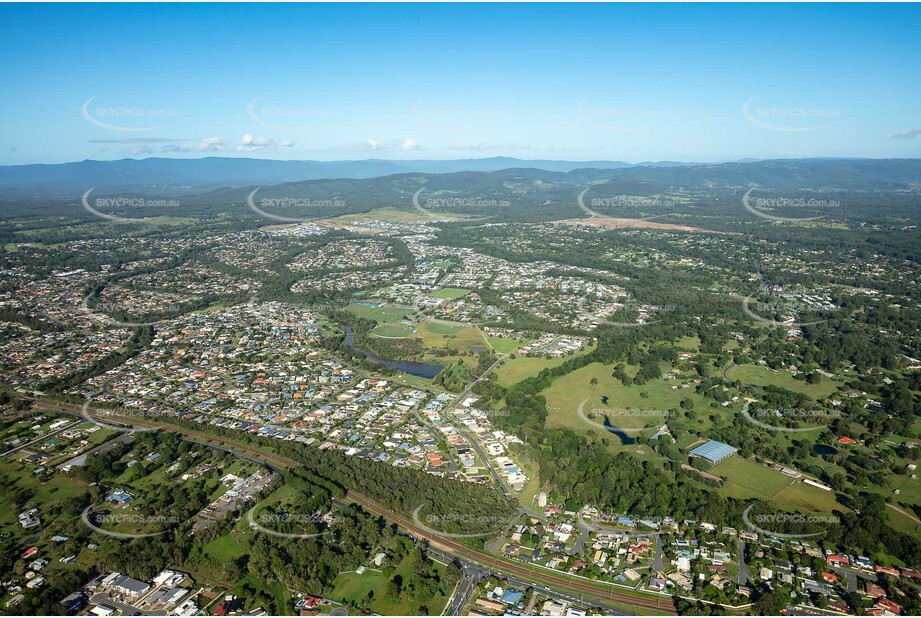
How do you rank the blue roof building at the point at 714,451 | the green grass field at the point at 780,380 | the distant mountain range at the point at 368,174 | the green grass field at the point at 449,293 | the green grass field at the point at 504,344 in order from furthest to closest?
the distant mountain range at the point at 368,174 → the green grass field at the point at 449,293 → the green grass field at the point at 504,344 → the green grass field at the point at 780,380 → the blue roof building at the point at 714,451

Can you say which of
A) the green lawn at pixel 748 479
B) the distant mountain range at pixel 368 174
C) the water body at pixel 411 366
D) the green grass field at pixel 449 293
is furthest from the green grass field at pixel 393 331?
the distant mountain range at pixel 368 174

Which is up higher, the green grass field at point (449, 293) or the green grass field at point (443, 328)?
the green grass field at point (449, 293)

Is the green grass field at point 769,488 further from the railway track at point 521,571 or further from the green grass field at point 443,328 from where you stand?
the green grass field at point 443,328

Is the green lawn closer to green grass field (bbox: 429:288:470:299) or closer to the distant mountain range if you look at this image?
green grass field (bbox: 429:288:470:299)

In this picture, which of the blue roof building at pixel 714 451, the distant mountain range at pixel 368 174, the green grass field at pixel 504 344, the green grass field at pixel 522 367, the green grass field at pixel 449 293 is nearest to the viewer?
the blue roof building at pixel 714 451

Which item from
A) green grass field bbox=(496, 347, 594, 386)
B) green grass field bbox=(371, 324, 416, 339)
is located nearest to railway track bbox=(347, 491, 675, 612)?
green grass field bbox=(496, 347, 594, 386)

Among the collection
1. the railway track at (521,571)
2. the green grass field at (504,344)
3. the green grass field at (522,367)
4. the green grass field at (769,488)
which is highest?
the green grass field at (504,344)
